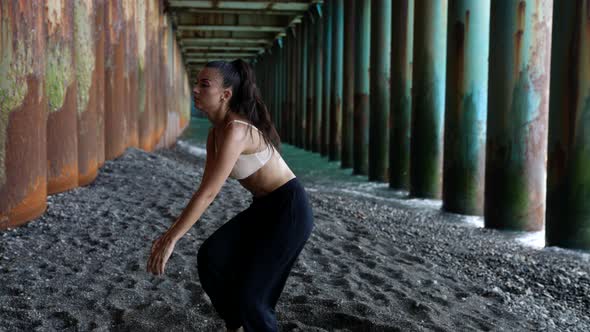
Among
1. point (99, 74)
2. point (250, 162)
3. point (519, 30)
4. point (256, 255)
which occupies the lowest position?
point (256, 255)

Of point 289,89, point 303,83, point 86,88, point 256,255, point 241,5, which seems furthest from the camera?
point 289,89

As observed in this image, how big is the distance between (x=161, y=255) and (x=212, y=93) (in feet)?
2.68

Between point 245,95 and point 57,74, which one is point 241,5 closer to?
point 57,74

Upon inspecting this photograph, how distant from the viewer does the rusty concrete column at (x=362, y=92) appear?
48.8 ft

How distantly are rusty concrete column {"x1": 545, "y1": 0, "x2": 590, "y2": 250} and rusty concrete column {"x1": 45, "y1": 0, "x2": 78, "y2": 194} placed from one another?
532 cm

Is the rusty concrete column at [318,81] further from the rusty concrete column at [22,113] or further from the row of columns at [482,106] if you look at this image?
the rusty concrete column at [22,113]

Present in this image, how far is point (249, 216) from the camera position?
10.5 feet

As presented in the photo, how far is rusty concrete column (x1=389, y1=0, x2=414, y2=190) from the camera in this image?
11500 mm

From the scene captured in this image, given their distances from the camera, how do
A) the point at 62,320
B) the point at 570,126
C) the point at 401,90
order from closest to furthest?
the point at 62,320
the point at 570,126
the point at 401,90

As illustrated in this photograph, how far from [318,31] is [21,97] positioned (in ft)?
51.1

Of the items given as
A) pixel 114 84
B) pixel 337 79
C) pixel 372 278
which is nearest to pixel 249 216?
pixel 372 278

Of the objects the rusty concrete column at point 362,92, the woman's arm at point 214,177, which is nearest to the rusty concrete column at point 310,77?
the rusty concrete column at point 362,92

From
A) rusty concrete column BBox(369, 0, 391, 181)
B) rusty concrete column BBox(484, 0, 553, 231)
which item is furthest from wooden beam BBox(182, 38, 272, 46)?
rusty concrete column BBox(484, 0, 553, 231)

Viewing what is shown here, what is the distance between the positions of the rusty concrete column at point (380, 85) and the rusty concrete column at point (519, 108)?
5.30 metres
